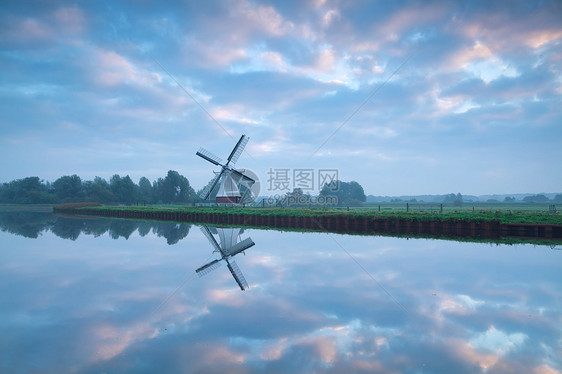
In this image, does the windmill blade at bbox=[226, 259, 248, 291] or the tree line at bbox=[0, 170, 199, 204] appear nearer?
the windmill blade at bbox=[226, 259, 248, 291]

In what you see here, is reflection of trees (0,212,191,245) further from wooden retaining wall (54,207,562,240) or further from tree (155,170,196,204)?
tree (155,170,196,204)

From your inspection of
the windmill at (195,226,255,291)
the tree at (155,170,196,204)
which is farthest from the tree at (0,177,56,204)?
the windmill at (195,226,255,291)

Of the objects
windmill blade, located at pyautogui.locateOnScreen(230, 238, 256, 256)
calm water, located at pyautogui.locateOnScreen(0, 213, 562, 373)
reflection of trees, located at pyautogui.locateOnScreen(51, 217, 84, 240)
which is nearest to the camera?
calm water, located at pyautogui.locateOnScreen(0, 213, 562, 373)

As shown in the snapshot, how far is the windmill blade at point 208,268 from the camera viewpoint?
45.6 ft

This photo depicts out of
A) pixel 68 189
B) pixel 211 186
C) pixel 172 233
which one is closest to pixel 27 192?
pixel 68 189

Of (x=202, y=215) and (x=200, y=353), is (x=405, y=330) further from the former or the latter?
(x=202, y=215)

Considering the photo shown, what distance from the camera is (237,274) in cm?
1362

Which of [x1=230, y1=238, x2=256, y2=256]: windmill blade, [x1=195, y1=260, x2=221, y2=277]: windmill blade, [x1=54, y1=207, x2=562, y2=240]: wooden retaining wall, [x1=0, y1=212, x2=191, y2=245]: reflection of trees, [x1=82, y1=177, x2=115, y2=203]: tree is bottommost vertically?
[x1=195, y1=260, x2=221, y2=277]: windmill blade

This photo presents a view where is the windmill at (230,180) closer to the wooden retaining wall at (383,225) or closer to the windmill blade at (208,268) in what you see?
the wooden retaining wall at (383,225)

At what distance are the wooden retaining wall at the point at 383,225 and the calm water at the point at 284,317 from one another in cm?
1075

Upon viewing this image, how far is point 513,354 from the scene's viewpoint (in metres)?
6.40

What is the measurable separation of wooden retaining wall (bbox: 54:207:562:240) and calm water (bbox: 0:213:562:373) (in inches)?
423

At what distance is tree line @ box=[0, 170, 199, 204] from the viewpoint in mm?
102375

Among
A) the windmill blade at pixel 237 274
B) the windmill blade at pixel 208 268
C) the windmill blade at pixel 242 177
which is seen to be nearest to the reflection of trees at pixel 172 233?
the windmill blade at pixel 208 268
